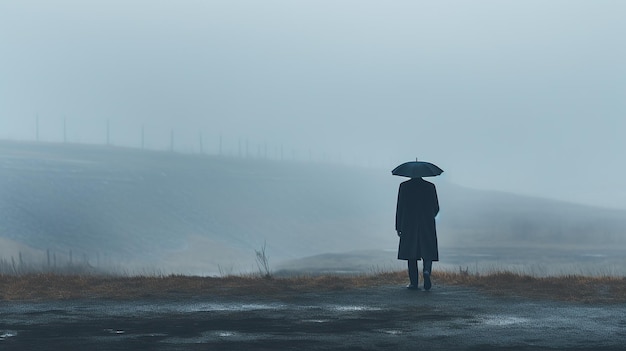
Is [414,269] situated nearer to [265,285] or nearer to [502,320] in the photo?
[265,285]

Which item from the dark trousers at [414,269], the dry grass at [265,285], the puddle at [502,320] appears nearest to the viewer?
the puddle at [502,320]

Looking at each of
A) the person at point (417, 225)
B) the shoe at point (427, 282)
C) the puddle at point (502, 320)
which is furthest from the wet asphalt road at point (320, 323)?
the person at point (417, 225)

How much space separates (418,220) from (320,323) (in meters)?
5.24

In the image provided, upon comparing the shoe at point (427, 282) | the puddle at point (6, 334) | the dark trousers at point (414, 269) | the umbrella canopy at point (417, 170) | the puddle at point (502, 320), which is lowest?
the puddle at point (502, 320)

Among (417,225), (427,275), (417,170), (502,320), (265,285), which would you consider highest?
(417,170)

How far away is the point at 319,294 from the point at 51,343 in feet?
20.4

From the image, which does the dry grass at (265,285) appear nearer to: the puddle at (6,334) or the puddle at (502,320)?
the puddle at (502,320)

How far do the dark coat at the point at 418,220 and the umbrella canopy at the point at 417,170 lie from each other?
0.32m

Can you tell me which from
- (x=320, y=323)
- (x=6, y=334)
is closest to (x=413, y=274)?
(x=320, y=323)

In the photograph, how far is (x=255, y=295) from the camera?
16297 mm

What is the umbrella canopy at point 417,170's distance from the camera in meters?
17.0

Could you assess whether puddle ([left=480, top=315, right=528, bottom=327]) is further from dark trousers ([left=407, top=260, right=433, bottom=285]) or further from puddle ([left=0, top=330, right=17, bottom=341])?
puddle ([left=0, top=330, right=17, bottom=341])

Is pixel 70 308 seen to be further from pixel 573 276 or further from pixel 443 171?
pixel 573 276

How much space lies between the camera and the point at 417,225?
17453mm
